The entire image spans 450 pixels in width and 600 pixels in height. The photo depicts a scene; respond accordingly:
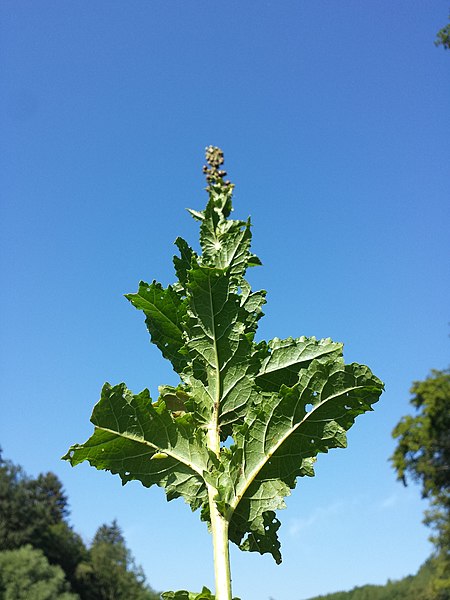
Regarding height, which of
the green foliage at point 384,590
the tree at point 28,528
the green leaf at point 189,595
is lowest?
the green foliage at point 384,590

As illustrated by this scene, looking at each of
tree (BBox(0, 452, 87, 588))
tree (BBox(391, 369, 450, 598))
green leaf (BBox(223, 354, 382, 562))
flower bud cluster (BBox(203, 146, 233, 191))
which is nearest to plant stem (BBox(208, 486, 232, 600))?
green leaf (BBox(223, 354, 382, 562))

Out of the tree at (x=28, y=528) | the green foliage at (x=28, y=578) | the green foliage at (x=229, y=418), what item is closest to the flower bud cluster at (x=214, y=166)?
the green foliage at (x=229, y=418)

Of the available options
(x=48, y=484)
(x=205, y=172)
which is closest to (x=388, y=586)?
(x=48, y=484)

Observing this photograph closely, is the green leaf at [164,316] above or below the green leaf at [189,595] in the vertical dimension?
above

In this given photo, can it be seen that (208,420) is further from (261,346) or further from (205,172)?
(205,172)

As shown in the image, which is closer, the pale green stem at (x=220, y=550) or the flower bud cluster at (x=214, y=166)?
the pale green stem at (x=220, y=550)

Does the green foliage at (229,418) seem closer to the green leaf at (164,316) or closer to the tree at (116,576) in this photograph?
the green leaf at (164,316)

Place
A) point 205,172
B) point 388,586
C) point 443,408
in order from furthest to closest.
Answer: point 388,586 → point 443,408 → point 205,172

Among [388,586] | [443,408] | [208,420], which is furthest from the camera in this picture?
[388,586]

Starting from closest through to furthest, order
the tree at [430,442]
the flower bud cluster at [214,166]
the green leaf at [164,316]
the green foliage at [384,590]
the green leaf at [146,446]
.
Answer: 1. the green leaf at [146,446]
2. the green leaf at [164,316]
3. the flower bud cluster at [214,166]
4. the tree at [430,442]
5. the green foliage at [384,590]
